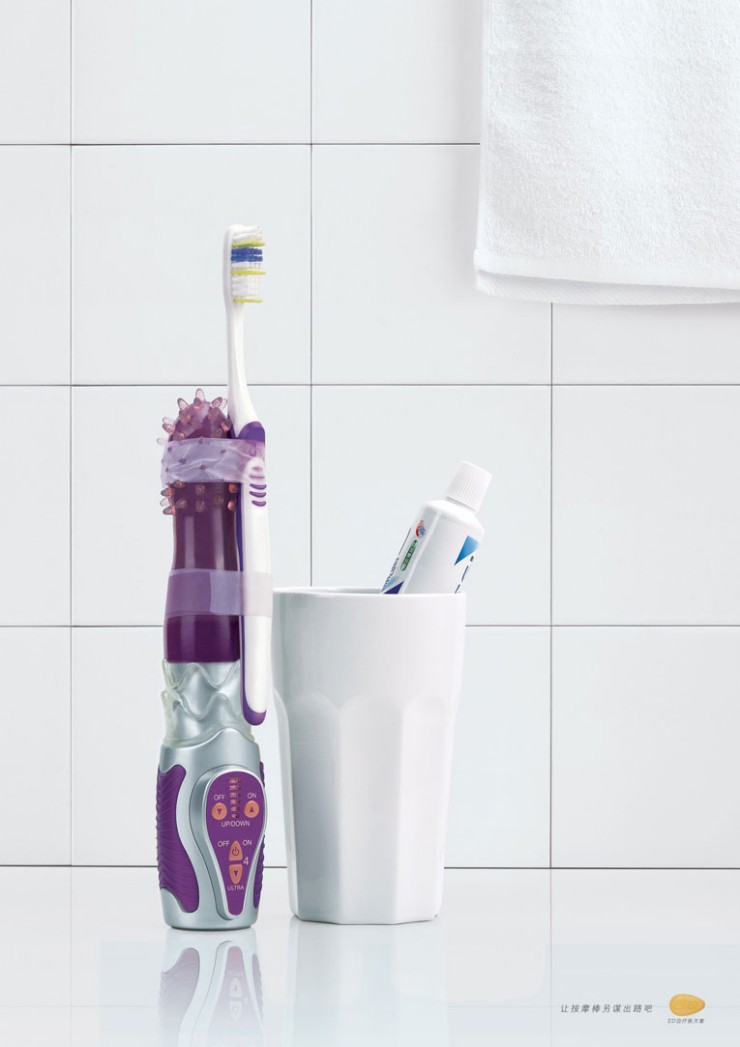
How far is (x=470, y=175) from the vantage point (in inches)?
38.2

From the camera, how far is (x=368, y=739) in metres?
0.71

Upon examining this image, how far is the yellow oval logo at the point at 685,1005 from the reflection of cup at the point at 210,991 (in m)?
0.21

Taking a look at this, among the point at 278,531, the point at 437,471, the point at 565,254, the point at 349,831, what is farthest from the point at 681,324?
the point at 349,831

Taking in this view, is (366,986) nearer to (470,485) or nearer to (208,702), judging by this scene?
(208,702)

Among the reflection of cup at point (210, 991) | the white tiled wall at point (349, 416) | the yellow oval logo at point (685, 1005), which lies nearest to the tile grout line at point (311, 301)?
the white tiled wall at point (349, 416)

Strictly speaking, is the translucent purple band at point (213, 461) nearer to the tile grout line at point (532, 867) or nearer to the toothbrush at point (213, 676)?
the toothbrush at point (213, 676)

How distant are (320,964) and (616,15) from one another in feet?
2.46

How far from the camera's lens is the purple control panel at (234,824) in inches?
27.2

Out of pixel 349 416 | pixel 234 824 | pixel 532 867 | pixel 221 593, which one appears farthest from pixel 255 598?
pixel 532 867

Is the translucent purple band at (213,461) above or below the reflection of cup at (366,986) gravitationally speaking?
above

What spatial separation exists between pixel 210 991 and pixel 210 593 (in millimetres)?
222

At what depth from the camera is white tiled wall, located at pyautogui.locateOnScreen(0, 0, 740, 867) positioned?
3.18ft

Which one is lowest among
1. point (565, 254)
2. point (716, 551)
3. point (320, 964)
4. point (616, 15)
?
point (320, 964)

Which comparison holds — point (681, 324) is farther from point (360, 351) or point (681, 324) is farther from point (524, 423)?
point (360, 351)
